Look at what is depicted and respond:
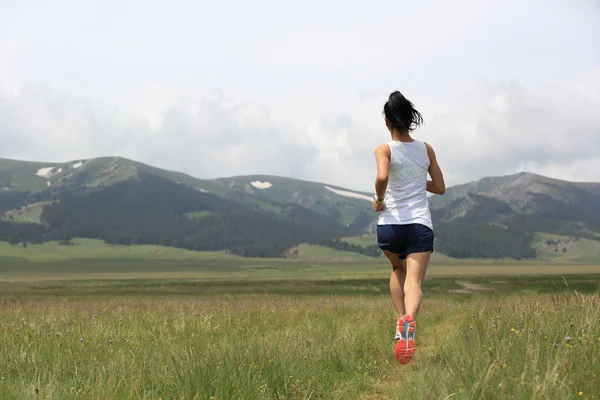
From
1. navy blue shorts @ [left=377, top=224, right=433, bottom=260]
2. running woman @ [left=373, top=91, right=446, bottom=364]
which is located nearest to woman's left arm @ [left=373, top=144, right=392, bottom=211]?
running woman @ [left=373, top=91, right=446, bottom=364]

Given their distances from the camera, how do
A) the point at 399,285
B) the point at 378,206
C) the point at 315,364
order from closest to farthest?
the point at 315,364
the point at 378,206
the point at 399,285

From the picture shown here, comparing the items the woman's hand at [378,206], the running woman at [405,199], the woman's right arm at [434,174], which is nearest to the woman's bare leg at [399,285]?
the running woman at [405,199]

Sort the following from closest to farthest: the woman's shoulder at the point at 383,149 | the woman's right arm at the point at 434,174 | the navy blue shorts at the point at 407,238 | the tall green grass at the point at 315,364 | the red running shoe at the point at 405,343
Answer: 1. the tall green grass at the point at 315,364
2. the red running shoe at the point at 405,343
3. the navy blue shorts at the point at 407,238
4. the woman's shoulder at the point at 383,149
5. the woman's right arm at the point at 434,174

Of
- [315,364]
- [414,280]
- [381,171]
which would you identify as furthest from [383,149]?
[315,364]

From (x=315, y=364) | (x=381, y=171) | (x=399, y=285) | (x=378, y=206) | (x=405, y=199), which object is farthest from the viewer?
(x=399, y=285)

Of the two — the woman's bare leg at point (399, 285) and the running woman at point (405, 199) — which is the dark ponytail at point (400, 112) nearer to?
the running woman at point (405, 199)

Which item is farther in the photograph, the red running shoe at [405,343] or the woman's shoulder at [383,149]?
the woman's shoulder at [383,149]

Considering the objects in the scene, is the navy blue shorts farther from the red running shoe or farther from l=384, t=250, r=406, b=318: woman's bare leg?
the red running shoe

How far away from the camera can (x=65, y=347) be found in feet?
21.7

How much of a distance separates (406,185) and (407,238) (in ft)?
2.09

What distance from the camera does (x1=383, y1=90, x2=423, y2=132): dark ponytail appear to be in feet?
21.6

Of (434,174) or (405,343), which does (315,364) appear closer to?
(405,343)

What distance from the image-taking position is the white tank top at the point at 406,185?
6379 mm

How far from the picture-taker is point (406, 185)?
652 centimetres
